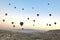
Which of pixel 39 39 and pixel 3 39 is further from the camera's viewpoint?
pixel 39 39

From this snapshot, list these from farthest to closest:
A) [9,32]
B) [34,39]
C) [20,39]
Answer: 1. [9,32]
2. [34,39]
3. [20,39]

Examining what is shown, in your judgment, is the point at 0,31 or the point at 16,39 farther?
the point at 0,31

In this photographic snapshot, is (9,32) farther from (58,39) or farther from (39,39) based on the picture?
(58,39)

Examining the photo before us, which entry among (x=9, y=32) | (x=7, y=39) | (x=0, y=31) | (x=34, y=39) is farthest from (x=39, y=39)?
(x=0, y=31)

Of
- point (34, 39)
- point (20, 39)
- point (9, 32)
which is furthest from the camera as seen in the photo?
point (9, 32)

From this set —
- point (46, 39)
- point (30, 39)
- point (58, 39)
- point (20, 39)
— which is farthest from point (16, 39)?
point (58, 39)

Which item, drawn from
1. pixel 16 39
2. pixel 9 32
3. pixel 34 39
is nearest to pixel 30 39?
pixel 34 39

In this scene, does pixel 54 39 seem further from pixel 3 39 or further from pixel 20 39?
pixel 3 39

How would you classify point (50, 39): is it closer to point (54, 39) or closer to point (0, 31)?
point (54, 39)
